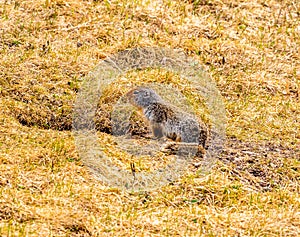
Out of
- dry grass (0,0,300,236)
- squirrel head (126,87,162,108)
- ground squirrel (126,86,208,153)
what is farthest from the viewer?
squirrel head (126,87,162,108)

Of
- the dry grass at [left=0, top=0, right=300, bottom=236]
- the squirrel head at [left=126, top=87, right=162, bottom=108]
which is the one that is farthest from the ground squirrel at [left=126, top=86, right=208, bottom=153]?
the dry grass at [left=0, top=0, right=300, bottom=236]

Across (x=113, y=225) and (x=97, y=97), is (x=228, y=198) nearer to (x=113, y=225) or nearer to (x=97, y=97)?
(x=113, y=225)

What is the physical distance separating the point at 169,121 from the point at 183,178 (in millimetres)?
874

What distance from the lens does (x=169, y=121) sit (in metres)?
6.20

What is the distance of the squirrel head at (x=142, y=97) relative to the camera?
647cm

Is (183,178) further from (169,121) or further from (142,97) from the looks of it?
(142,97)

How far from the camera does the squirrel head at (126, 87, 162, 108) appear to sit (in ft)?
21.2

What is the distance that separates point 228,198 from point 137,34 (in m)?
3.37

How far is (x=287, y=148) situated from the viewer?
6312 mm

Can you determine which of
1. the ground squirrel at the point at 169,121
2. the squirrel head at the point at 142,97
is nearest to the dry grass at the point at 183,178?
the ground squirrel at the point at 169,121

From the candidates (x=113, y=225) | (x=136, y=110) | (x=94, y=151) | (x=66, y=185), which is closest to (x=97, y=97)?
(x=136, y=110)

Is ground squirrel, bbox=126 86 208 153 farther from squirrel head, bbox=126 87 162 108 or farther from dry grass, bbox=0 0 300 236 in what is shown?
dry grass, bbox=0 0 300 236

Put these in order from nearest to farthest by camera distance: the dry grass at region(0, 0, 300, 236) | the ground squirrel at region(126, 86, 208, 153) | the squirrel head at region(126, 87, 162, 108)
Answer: the dry grass at region(0, 0, 300, 236) < the ground squirrel at region(126, 86, 208, 153) < the squirrel head at region(126, 87, 162, 108)

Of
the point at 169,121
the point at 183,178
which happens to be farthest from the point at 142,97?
the point at 183,178
